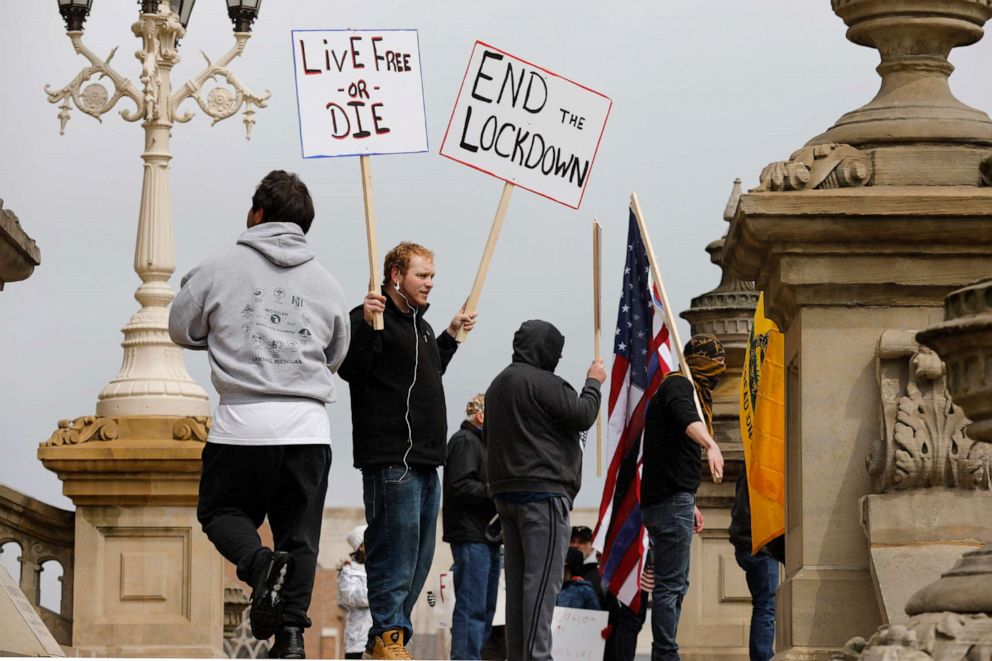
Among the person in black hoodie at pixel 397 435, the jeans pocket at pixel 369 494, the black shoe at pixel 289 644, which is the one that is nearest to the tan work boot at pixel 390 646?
the person in black hoodie at pixel 397 435

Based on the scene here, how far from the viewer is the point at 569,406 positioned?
41.4ft

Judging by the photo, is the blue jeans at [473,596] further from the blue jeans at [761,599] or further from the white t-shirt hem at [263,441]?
the white t-shirt hem at [263,441]

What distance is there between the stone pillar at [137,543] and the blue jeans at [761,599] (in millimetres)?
4293

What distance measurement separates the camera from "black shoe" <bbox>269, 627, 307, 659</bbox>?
11.0 m

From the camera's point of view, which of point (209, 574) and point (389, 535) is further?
point (209, 574)

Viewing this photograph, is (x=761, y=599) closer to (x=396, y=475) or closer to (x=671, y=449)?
(x=671, y=449)

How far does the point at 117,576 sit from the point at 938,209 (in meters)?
8.43

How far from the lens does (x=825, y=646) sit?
1112 cm

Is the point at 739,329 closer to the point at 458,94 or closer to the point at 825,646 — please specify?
the point at 458,94

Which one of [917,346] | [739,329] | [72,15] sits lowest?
[917,346]

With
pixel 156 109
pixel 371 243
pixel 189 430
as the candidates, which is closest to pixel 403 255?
pixel 371 243

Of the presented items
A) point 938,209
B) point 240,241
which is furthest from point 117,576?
point 938,209

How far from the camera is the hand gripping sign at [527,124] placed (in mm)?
14500

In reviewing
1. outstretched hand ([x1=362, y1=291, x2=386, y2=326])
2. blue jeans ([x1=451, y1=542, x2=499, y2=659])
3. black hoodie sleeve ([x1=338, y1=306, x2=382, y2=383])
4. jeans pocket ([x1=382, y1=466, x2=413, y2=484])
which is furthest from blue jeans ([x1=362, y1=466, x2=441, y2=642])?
blue jeans ([x1=451, y1=542, x2=499, y2=659])
